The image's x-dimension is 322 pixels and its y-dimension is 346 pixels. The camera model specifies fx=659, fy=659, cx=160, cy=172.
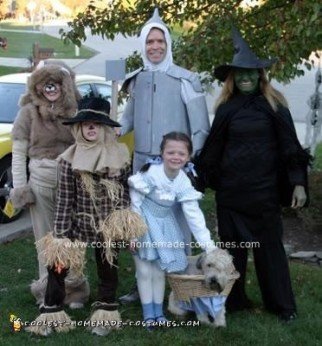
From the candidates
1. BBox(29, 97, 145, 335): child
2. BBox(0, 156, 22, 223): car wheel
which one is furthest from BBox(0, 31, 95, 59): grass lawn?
BBox(29, 97, 145, 335): child

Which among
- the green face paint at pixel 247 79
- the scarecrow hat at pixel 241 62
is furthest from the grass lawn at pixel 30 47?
the green face paint at pixel 247 79

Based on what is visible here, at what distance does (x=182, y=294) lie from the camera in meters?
4.28

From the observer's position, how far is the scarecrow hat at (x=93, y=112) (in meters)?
4.04

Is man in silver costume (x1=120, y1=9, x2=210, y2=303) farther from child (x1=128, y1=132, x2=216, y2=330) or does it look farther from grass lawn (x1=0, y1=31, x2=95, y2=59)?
grass lawn (x1=0, y1=31, x2=95, y2=59)

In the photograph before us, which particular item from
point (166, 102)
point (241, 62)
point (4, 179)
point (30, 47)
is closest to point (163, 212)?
point (166, 102)

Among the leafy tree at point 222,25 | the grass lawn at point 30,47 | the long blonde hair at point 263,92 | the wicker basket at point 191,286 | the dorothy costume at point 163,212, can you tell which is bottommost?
the wicker basket at point 191,286

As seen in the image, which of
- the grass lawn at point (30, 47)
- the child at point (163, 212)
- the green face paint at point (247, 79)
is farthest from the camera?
the grass lawn at point (30, 47)

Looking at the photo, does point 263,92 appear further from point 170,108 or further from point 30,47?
point 30,47

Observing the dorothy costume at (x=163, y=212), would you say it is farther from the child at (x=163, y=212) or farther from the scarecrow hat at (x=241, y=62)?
the scarecrow hat at (x=241, y=62)

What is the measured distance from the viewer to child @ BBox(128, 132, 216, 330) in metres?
4.14

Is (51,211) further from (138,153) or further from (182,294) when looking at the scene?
(182,294)

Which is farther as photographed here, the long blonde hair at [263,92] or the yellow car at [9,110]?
the yellow car at [9,110]

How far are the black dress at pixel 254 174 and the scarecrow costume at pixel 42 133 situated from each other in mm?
971

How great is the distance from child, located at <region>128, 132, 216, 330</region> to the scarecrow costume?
615 millimetres
